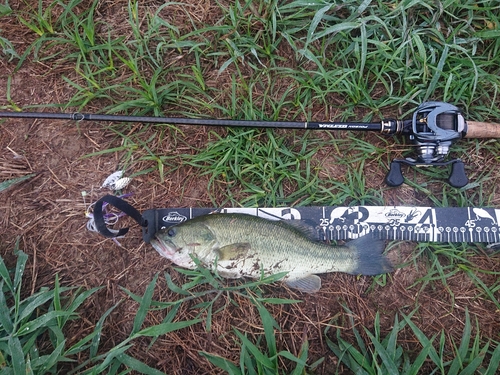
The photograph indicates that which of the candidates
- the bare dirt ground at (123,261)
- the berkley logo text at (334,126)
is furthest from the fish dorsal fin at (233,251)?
the berkley logo text at (334,126)

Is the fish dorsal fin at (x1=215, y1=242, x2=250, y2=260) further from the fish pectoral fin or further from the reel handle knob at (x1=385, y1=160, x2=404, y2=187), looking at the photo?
the reel handle knob at (x1=385, y1=160, x2=404, y2=187)

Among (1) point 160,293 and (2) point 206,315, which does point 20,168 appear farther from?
(2) point 206,315

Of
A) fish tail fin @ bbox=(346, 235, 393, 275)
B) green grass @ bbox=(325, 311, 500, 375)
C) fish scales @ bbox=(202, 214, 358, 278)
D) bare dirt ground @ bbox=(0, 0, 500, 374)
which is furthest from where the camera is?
bare dirt ground @ bbox=(0, 0, 500, 374)

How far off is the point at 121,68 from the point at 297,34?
158 centimetres

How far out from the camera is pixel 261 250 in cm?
287

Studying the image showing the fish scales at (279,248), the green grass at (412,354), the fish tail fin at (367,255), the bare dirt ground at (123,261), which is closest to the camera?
the green grass at (412,354)

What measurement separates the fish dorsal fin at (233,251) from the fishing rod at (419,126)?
0.95 meters

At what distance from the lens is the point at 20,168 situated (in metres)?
3.24

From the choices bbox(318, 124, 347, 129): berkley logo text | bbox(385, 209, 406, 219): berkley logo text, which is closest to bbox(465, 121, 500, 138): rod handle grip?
bbox(385, 209, 406, 219): berkley logo text

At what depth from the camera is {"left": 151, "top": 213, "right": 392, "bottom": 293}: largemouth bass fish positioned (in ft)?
9.31

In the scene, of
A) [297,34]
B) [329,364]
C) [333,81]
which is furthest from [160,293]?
[297,34]

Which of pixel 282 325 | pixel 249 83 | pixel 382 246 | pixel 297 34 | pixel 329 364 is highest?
pixel 297 34

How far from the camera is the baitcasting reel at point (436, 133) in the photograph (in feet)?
9.37

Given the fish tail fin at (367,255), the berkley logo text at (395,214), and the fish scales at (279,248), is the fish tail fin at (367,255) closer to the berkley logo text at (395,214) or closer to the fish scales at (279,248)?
the fish scales at (279,248)
